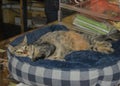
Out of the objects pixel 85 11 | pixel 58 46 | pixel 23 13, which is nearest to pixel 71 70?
pixel 58 46

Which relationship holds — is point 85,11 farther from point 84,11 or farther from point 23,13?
point 23,13

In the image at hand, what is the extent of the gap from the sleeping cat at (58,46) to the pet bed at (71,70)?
3 centimetres

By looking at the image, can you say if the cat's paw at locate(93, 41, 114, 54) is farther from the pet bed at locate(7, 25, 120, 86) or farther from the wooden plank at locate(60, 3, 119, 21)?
the wooden plank at locate(60, 3, 119, 21)

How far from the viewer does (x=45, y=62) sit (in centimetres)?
103

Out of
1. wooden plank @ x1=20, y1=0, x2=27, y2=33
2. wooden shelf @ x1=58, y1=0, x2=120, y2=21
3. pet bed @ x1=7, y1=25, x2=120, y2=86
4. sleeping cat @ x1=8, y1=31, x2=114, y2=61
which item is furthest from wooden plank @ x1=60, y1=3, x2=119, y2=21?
wooden plank @ x1=20, y1=0, x2=27, y2=33

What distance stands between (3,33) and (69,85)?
191cm

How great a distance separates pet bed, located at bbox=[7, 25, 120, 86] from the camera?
98 centimetres

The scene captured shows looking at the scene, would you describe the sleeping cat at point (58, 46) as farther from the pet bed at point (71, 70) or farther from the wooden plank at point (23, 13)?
the wooden plank at point (23, 13)

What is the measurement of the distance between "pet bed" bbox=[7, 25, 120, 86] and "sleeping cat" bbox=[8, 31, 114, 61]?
0.10 feet

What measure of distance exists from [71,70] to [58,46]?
0.17 meters

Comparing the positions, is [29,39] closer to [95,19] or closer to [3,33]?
[95,19]

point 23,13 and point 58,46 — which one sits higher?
point 58,46

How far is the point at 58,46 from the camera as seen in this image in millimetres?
1127

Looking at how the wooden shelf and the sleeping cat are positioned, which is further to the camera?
the wooden shelf
